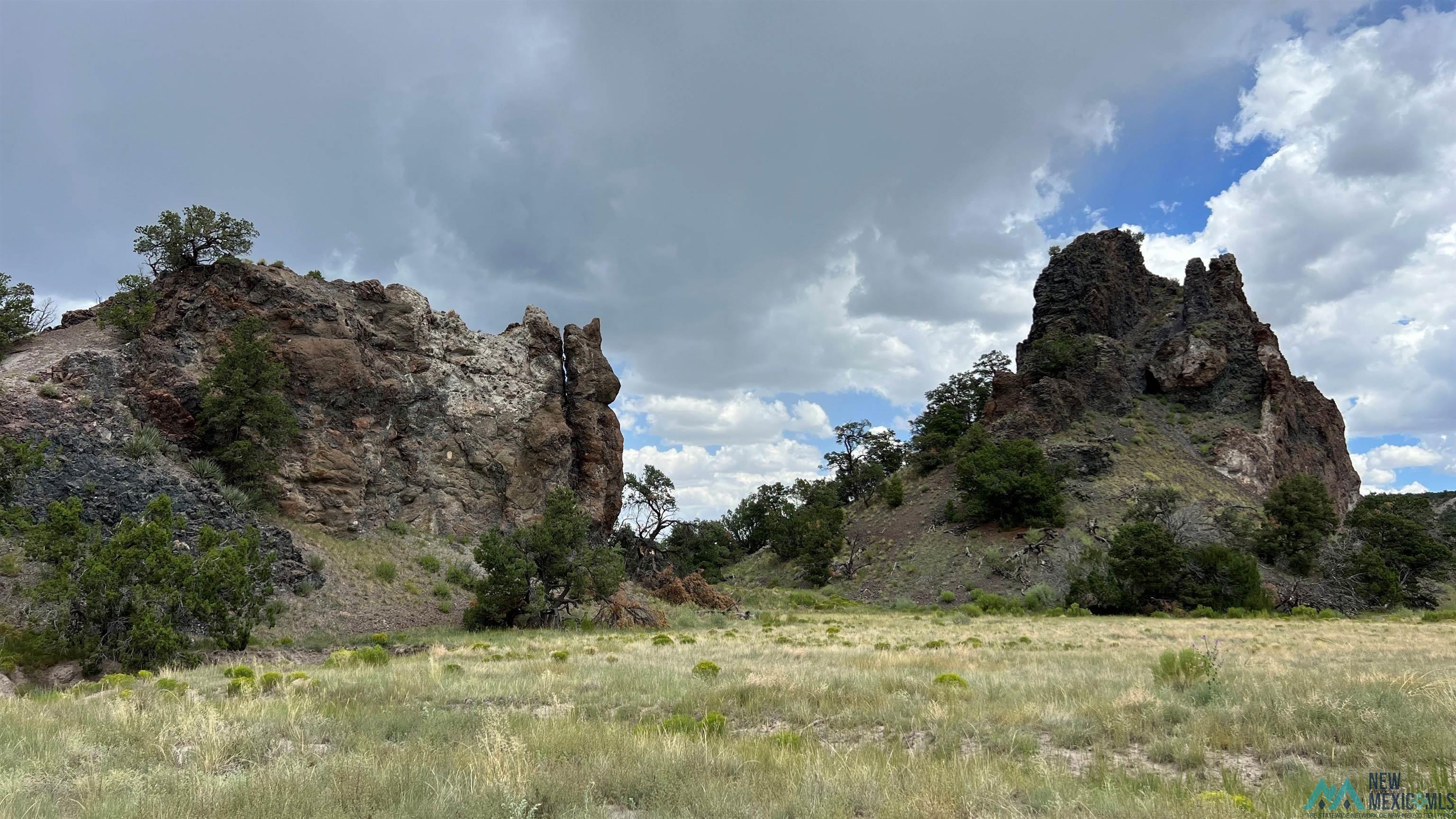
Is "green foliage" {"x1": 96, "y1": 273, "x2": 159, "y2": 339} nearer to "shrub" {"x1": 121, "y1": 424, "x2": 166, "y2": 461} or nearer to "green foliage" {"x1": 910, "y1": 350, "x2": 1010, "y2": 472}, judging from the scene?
"shrub" {"x1": 121, "y1": 424, "x2": 166, "y2": 461}

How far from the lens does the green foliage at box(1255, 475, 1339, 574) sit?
4416 centimetres

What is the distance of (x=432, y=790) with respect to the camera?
4.84 m

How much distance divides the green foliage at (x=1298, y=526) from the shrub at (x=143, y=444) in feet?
200

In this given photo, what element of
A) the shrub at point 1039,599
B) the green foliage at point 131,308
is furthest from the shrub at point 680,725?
the shrub at point 1039,599

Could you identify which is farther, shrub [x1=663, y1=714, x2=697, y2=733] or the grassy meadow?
shrub [x1=663, y1=714, x2=697, y2=733]

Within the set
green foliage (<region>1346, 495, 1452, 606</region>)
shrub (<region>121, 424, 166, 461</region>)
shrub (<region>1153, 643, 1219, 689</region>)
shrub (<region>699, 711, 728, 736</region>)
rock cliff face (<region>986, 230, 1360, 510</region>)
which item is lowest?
shrub (<region>699, 711, 728, 736</region>)

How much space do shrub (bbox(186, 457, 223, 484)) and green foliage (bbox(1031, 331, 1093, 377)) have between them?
215 ft

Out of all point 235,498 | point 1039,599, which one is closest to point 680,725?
point 235,498

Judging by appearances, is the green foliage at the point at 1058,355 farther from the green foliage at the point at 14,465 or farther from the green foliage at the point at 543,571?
the green foliage at the point at 14,465

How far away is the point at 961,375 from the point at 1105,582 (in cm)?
4504

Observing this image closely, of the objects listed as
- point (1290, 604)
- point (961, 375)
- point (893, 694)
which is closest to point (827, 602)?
point (1290, 604)

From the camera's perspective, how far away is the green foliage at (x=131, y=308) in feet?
88.4

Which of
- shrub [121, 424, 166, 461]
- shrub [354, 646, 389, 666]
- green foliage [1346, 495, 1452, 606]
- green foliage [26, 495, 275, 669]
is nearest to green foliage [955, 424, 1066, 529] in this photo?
green foliage [1346, 495, 1452, 606]

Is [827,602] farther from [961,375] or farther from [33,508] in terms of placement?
[961,375]
